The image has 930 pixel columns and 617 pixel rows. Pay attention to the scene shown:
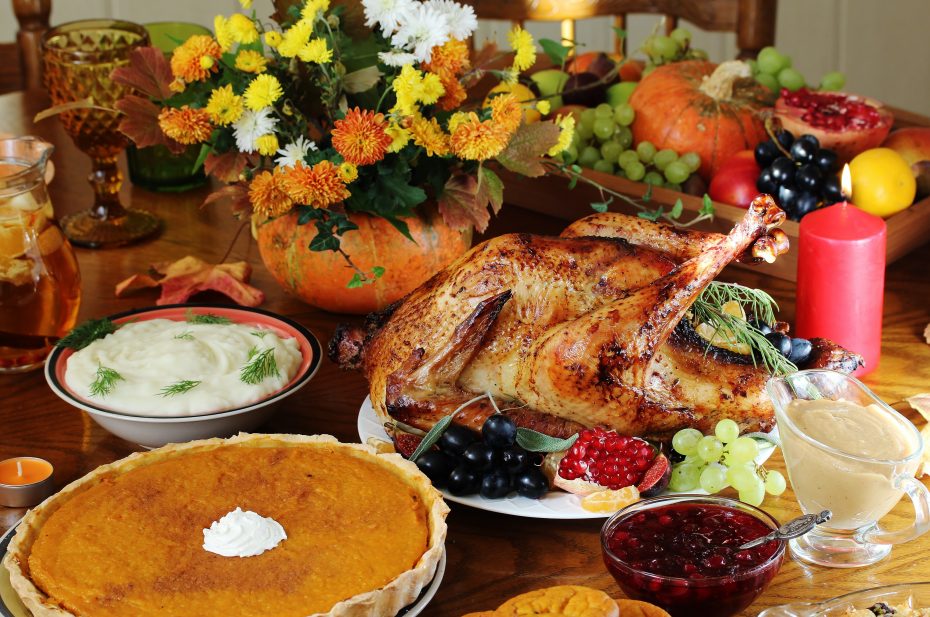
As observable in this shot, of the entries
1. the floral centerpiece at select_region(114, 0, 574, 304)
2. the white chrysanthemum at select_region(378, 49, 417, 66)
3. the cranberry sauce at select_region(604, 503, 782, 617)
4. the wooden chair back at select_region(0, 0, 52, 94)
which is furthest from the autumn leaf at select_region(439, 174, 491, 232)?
the wooden chair back at select_region(0, 0, 52, 94)

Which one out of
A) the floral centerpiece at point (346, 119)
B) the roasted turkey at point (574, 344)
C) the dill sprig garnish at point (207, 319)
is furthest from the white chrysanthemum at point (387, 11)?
the dill sprig garnish at point (207, 319)

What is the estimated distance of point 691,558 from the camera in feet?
3.98

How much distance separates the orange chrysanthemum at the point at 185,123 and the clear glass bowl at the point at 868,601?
1.14 meters

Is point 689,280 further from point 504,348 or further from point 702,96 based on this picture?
point 702,96

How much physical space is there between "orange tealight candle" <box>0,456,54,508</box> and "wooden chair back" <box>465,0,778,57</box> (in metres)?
1.97

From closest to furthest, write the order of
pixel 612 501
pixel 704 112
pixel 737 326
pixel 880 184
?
1. pixel 612 501
2. pixel 737 326
3. pixel 880 184
4. pixel 704 112

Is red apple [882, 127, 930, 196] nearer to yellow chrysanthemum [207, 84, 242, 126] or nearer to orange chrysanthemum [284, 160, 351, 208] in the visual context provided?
orange chrysanthemum [284, 160, 351, 208]

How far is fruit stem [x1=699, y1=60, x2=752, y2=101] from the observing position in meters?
2.47

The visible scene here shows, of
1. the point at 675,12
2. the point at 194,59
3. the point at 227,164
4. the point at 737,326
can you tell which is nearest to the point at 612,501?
the point at 737,326

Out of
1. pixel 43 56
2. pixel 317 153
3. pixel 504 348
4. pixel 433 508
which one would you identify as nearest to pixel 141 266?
pixel 43 56

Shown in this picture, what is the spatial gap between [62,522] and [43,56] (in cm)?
129

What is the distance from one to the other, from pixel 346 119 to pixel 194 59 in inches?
11.8

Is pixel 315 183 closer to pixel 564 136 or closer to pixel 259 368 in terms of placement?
pixel 259 368

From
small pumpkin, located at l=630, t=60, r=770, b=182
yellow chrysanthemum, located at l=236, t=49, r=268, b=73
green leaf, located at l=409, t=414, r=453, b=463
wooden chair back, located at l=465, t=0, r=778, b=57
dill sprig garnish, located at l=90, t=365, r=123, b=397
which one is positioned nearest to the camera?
green leaf, located at l=409, t=414, r=453, b=463
